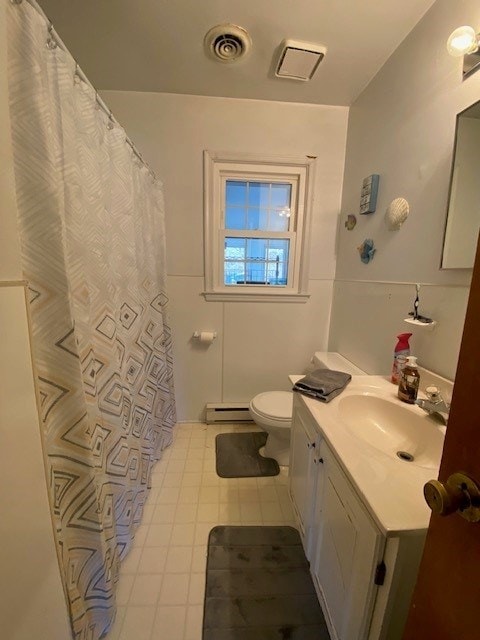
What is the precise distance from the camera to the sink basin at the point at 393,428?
931 mm

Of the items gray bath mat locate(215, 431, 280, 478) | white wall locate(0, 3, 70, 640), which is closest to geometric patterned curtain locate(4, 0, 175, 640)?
white wall locate(0, 3, 70, 640)

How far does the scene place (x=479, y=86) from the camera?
93 centimetres

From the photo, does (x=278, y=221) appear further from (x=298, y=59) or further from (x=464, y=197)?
(x=464, y=197)

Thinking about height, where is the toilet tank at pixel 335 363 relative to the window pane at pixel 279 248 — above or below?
below

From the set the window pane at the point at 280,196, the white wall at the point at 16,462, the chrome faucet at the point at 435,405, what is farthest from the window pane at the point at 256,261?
the white wall at the point at 16,462

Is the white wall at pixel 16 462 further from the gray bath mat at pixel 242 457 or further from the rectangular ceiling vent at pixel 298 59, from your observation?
the rectangular ceiling vent at pixel 298 59

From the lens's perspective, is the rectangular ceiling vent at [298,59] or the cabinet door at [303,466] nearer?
the cabinet door at [303,466]

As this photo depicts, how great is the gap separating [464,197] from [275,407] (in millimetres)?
1432

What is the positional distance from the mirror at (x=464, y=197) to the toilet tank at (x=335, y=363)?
32.9 inches

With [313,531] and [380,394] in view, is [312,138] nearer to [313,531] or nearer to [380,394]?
[380,394]

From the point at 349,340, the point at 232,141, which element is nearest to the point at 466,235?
the point at 349,340

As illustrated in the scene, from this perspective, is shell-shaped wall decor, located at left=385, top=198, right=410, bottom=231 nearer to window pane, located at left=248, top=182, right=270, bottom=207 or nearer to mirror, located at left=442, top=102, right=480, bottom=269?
mirror, located at left=442, top=102, right=480, bottom=269

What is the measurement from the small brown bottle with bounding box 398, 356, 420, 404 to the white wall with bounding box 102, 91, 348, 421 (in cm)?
112

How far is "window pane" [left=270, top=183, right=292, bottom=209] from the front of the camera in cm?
206
